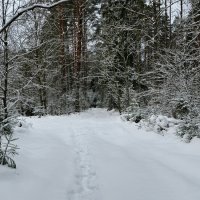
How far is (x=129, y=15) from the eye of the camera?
2069cm

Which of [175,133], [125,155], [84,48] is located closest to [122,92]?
[84,48]

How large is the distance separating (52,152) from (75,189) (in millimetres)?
3020

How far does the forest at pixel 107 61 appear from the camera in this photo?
9531mm

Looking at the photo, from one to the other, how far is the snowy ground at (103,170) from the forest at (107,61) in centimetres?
58

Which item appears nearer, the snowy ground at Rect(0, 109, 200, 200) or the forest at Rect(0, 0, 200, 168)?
the snowy ground at Rect(0, 109, 200, 200)

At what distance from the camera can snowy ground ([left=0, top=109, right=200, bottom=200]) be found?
532 centimetres

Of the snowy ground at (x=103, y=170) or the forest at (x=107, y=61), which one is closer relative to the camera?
the snowy ground at (x=103, y=170)

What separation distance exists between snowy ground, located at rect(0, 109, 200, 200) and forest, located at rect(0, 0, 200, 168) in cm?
58

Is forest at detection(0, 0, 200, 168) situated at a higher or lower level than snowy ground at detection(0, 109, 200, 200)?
higher

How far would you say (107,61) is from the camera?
22.4m

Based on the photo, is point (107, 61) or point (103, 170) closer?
point (103, 170)

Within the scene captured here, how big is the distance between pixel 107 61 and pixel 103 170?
16.1m

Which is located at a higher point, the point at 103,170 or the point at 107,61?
the point at 107,61

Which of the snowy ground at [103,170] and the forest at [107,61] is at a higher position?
the forest at [107,61]
